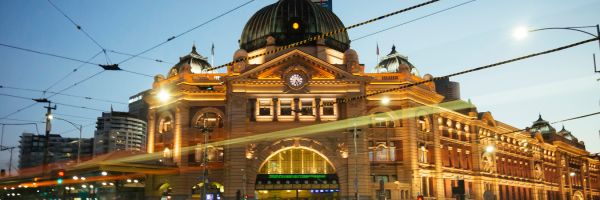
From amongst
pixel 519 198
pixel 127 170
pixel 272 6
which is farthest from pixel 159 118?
pixel 519 198

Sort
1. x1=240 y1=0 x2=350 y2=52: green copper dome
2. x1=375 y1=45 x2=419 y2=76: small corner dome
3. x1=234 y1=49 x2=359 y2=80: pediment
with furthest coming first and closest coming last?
x1=375 y1=45 x2=419 y2=76: small corner dome
x1=240 y1=0 x2=350 y2=52: green copper dome
x1=234 y1=49 x2=359 y2=80: pediment

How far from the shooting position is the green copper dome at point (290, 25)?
232 feet

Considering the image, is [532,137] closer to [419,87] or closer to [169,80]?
[419,87]

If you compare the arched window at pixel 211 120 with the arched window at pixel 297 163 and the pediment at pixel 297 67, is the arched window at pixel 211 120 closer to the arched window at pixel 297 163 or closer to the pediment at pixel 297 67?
the pediment at pixel 297 67

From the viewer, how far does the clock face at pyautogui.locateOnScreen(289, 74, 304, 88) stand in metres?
61.7

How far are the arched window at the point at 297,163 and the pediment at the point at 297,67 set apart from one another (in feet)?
26.4

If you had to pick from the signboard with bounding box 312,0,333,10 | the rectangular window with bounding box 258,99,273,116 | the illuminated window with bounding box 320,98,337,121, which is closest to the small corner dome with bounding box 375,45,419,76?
the illuminated window with bounding box 320,98,337,121

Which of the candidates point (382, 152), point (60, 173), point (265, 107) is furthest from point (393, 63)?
point (60, 173)

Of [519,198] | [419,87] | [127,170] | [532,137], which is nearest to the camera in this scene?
[127,170]

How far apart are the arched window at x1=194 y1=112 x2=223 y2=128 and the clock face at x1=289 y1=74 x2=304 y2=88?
919cm

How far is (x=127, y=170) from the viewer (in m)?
57.5

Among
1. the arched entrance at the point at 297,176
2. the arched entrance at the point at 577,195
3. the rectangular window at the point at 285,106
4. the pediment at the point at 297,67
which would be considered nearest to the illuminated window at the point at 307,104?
the rectangular window at the point at 285,106

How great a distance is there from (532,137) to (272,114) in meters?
56.6

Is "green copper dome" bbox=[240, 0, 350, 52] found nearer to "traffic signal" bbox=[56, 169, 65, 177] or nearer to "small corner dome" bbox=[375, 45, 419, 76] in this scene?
"small corner dome" bbox=[375, 45, 419, 76]
